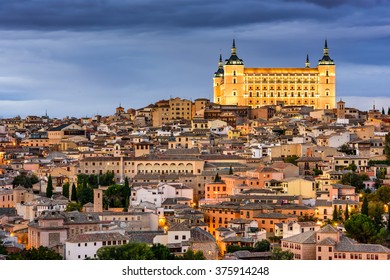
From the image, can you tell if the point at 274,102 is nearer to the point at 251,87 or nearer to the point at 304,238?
the point at 251,87

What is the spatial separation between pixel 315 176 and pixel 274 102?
1575 cm

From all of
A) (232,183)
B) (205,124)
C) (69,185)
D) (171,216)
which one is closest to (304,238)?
(171,216)

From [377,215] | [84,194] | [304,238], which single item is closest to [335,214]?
[377,215]

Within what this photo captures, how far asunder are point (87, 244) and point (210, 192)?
4559 millimetres

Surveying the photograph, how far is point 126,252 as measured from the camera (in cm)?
775

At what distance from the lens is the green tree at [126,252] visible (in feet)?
25.1

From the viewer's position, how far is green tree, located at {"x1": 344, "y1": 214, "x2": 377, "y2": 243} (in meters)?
9.61

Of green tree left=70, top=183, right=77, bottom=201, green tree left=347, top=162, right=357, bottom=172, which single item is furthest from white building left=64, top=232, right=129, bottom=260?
green tree left=347, top=162, right=357, bottom=172

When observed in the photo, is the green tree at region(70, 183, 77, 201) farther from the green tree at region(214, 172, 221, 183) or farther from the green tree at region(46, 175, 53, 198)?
the green tree at region(214, 172, 221, 183)

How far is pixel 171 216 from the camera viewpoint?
11.2 m

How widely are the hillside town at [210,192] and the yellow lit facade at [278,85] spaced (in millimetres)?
7684

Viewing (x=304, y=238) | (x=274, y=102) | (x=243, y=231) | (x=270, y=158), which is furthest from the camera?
(x=274, y=102)

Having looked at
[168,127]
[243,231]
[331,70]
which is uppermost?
[331,70]

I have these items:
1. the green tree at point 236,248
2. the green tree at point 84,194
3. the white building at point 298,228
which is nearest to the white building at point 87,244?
the green tree at point 236,248
